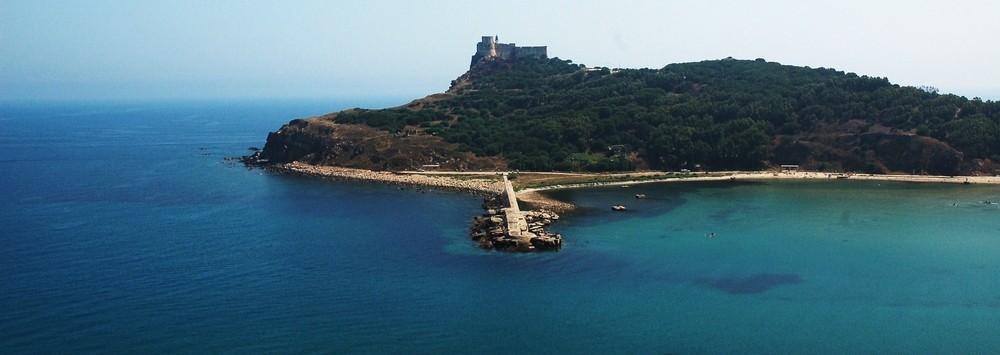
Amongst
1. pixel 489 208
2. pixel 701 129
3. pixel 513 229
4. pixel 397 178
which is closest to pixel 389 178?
pixel 397 178

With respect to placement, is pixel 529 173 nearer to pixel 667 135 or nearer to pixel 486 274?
pixel 667 135

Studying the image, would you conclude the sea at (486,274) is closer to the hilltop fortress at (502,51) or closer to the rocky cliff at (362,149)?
the rocky cliff at (362,149)

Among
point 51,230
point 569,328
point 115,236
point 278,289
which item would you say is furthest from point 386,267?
point 51,230

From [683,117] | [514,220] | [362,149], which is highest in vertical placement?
[683,117]

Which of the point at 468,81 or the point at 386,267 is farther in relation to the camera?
the point at 468,81

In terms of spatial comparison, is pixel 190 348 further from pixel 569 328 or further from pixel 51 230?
pixel 51 230

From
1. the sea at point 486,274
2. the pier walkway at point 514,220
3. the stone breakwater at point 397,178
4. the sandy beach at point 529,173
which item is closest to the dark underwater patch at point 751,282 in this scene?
the sea at point 486,274

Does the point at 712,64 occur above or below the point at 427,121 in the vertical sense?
above
